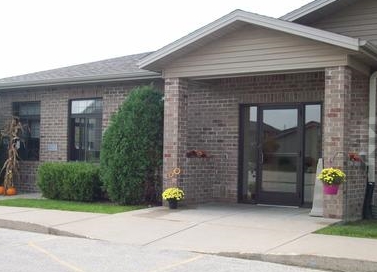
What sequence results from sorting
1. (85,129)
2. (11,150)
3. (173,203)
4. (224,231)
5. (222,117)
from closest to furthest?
(224,231), (173,203), (222,117), (85,129), (11,150)

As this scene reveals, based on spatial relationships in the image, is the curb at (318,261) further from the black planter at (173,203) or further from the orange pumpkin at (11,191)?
the orange pumpkin at (11,191)

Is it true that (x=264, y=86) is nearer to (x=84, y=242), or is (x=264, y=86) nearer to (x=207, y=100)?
(x=207, y=100)

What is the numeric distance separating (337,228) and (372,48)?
345 centimetres

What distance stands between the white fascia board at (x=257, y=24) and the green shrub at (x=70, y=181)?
342 cm

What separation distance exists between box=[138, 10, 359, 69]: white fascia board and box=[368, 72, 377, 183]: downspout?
1.97m

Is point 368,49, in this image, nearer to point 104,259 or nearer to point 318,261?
point 318,261

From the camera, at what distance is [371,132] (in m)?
12.1

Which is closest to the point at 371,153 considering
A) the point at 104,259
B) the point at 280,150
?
the point at 280,150

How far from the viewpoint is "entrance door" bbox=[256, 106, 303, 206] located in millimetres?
12945

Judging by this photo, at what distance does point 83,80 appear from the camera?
15.5m

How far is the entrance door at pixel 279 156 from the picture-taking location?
1295cm

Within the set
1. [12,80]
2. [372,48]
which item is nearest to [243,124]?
[372,48]

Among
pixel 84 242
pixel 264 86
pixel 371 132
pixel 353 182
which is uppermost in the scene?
pixel 264 86

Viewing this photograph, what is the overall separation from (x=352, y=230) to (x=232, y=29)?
4.74 meters
